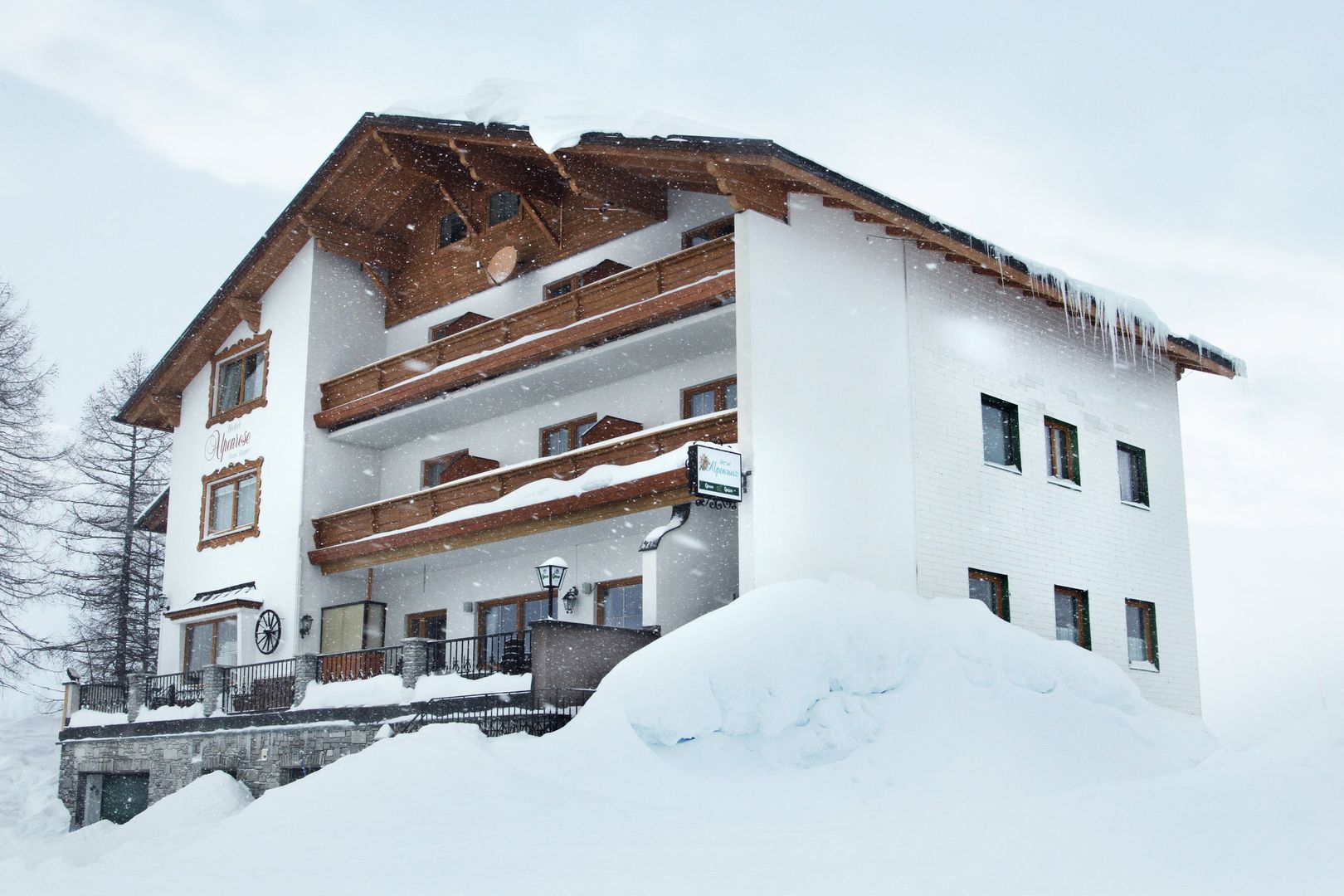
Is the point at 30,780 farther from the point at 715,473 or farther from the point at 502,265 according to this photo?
the point at 715,473

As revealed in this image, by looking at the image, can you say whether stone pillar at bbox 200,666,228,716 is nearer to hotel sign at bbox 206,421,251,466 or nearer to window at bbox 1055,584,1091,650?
hotel sign at bbox 206,421,251,466

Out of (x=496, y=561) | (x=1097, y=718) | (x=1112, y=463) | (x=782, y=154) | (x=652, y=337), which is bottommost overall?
(x=1097, y=718)

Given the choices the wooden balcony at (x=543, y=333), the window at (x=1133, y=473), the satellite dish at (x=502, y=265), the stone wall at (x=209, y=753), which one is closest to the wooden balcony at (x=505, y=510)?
the wooden balcony at (x=543, y=333)

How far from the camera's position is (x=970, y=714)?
15.5m

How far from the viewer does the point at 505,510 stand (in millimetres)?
21688

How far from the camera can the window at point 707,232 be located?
70.0 feet

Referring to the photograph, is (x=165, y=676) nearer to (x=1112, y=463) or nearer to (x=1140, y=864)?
(x=1112, y=463)

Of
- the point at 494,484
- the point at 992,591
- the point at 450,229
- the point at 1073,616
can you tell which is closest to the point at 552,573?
the point at 494,484

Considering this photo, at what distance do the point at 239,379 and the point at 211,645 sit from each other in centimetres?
615

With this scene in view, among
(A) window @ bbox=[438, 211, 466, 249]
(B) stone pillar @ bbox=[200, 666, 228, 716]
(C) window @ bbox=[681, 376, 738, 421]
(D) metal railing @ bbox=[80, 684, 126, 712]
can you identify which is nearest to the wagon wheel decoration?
(B) stone pillar @ bbox=[200, 666, 228, 716]

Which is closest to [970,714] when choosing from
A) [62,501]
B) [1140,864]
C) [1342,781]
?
[1342,781]

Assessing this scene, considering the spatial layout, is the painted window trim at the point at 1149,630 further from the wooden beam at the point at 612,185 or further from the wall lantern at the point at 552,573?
the wooden beam at the point at 612,185

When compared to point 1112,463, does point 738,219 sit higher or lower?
higher

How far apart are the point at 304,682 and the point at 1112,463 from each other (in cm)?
1484
